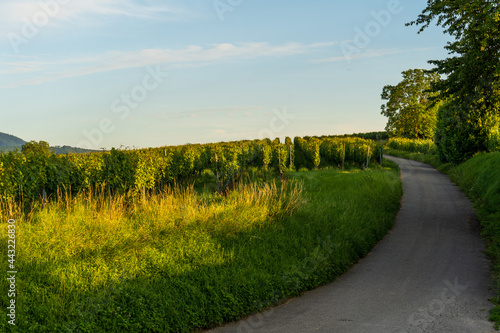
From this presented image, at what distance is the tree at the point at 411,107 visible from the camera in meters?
65.1

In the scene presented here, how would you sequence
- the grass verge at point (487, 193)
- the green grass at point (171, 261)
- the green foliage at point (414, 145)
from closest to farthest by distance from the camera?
the green grass at point (171, 261), the grass verge at point (487, 193), the green foliage at point (414, 145)

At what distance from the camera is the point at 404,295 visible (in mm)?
8969

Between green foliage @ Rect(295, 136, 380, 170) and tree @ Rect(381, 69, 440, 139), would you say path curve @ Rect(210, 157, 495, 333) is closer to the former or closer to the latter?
green foliage @ Rect(295, 136, 380, 170)

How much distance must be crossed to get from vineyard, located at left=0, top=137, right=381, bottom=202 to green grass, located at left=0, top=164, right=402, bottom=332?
2.22 meters

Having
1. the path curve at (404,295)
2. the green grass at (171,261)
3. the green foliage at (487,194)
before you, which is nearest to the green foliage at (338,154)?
the green foliage at (487,194)

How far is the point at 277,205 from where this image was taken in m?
12.4

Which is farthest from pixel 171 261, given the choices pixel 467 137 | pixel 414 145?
pixel 414 145

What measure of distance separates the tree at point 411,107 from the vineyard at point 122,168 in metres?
33.1

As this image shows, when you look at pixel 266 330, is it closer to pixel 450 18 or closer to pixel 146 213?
Answer: pixel 146 213

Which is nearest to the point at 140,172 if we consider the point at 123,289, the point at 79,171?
the point at 79,171

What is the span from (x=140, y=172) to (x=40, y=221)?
12522 mm

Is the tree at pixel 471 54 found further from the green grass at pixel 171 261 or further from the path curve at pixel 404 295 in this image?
the green grass at pixel 171 261

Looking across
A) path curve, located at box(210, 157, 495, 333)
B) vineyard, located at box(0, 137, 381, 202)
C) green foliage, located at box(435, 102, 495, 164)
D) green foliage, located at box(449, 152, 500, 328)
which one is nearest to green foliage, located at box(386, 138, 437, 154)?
green foliage, located at box(435, 102, 495, 164)

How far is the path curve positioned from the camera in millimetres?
7504
